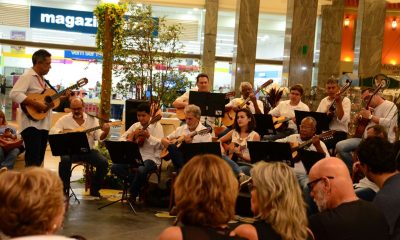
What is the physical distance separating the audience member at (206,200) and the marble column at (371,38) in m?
9.49

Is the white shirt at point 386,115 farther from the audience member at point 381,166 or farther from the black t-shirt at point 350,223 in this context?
the black t-shirt at point 350,223

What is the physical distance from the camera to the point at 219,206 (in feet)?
7.72

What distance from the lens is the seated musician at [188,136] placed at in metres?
7.16

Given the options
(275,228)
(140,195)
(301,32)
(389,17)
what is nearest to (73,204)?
(140,195)

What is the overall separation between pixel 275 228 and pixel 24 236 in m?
1.18

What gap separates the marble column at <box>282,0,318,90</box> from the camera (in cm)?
1304

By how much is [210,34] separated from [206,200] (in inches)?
554

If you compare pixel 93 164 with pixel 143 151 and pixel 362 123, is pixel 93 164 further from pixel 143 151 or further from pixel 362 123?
pixel 362 123

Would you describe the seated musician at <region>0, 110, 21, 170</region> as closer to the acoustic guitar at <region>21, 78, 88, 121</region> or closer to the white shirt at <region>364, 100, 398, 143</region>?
the acoustic guitar at <region>21, 78, 88, 121</region>

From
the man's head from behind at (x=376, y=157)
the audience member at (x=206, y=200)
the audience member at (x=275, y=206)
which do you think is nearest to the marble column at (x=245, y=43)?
the man's head from behind at (x=376, y=157)

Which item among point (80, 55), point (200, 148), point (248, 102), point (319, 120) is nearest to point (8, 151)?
point (200, 148)

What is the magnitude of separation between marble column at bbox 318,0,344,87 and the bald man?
12216 millimetres

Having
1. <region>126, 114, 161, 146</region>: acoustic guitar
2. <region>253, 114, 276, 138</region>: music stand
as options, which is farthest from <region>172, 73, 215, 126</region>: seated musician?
<region>126, 114, 161, 146</region>: acoustic guitar

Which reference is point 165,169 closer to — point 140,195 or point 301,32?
point 140,195
